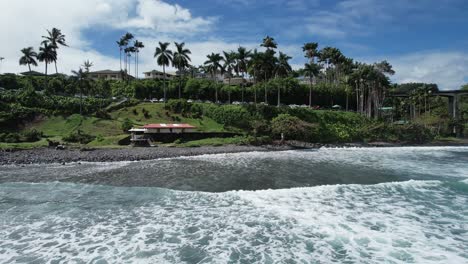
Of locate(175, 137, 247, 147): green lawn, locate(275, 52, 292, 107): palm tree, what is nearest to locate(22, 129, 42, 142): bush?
locate(175, 137, 247, 147): green lawn

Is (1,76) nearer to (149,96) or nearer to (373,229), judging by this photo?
(149,96)

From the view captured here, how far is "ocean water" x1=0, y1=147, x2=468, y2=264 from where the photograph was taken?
41.2 ft

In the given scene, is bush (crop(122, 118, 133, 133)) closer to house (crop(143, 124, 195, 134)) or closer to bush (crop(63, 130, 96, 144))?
house (crop(143, 124, 195, 134))

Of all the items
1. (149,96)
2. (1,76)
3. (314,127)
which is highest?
(1,76)

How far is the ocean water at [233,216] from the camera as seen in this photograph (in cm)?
1255

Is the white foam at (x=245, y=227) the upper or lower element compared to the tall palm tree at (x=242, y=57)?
lower

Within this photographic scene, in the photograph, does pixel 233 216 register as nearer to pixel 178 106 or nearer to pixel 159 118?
pixel 159 118

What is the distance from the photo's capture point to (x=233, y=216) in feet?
55.5

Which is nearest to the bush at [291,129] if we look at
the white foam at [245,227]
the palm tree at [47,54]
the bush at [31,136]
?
the white foam at [245,227]

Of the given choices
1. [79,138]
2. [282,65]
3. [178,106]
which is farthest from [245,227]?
[282,65]

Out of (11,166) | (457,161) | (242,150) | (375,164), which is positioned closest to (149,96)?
(242,150)

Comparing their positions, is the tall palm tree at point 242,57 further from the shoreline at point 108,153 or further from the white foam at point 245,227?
the white foam at point 245,227

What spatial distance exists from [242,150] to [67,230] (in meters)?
31.8

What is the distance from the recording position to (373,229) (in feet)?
49.2
